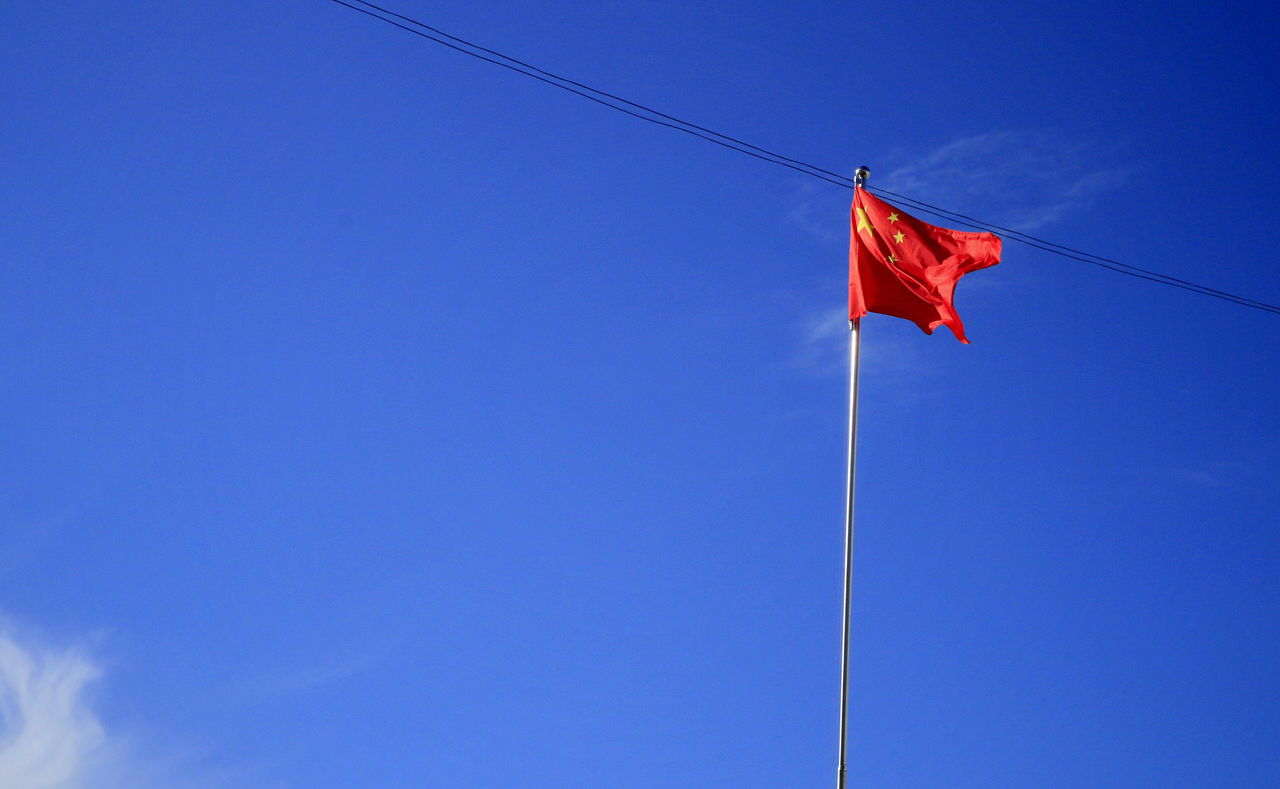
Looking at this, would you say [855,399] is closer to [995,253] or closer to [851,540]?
[851,540]

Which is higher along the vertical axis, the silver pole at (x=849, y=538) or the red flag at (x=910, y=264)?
the red flag at (x=910, y=264)

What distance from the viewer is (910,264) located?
28172 millimetres

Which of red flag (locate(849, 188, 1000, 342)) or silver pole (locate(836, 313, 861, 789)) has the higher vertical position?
red flag (locate(849, 188, 1000, 342))

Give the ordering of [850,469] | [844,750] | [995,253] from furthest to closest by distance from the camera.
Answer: [995,253] < [850,469] < [844,750]

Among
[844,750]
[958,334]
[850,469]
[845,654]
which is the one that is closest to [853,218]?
[958,334]

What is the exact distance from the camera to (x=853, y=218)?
95.1 feet

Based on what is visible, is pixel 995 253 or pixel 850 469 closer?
pixel 850 469

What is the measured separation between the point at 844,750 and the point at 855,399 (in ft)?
23.7

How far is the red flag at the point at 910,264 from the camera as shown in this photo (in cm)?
2781

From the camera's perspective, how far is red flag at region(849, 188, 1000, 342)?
27812 millimetres

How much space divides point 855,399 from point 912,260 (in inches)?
154

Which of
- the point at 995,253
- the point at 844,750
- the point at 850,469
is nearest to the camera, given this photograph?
the point at 844,750

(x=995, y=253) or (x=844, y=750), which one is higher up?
(x=995, y=253)

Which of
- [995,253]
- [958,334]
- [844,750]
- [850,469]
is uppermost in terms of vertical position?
[995,253]
